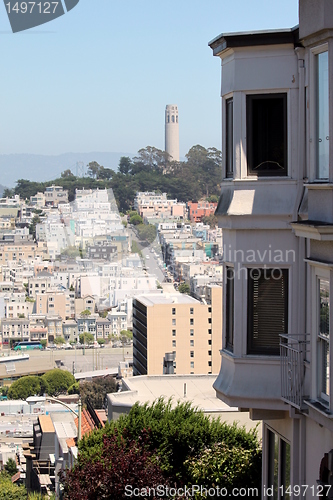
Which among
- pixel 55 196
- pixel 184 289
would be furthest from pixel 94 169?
pixel 184 289

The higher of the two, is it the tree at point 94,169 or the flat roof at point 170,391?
the tree at point 94,169

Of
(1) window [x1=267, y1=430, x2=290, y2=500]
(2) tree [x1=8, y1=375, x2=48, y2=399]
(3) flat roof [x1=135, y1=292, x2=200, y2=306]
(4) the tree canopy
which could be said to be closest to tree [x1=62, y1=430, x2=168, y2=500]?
(1) window [x1=267, y1=430, x2=290, y2=500]

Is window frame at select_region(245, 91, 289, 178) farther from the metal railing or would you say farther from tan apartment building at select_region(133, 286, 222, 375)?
tan apartment building at select_region(133, 286, 222, 375)

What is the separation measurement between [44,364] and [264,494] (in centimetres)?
5635

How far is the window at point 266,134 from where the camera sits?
3449mm

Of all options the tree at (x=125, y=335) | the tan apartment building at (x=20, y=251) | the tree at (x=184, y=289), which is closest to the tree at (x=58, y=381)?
the tree at (x=125, y=335)

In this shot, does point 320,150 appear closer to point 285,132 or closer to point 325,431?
point 285,132

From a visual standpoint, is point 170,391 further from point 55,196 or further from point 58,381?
point 55,196

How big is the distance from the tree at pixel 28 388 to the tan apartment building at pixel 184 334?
1240cm

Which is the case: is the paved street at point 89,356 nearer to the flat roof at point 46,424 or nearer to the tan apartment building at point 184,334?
the tan apartment building at point 184,334

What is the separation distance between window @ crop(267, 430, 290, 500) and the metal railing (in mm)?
406

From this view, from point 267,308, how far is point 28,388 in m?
50.0

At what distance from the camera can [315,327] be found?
311cm

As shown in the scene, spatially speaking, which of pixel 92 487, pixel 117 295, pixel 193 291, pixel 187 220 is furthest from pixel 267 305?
pixel 187 220
